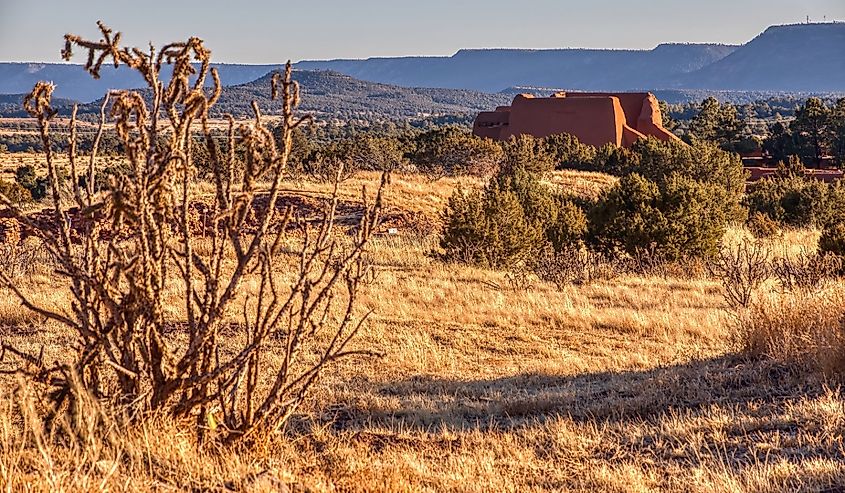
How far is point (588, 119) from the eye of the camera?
4812cm

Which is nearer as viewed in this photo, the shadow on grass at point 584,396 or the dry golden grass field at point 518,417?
the dry golden grass field at point 518,417

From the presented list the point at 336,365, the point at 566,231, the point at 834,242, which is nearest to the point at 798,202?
the point at 834,242

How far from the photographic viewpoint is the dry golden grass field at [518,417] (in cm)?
343

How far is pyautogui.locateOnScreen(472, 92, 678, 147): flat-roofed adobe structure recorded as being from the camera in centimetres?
4747

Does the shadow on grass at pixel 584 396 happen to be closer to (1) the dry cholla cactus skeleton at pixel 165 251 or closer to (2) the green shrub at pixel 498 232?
(1) the dry cholla cactus skeleton at pixel 165 251

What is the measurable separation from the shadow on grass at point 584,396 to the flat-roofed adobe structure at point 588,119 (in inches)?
1627

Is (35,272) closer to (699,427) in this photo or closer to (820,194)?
(699,427)

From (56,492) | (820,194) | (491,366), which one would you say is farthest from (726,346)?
(820,194)

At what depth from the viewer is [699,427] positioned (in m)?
4.32

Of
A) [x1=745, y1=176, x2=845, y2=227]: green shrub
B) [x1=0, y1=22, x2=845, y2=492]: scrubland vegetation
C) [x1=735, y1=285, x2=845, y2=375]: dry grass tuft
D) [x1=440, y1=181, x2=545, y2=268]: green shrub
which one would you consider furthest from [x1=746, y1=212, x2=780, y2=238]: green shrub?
[x1=735, y1=285, x2=845, y2=375]: dry grass tuft

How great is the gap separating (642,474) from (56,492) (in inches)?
91.8

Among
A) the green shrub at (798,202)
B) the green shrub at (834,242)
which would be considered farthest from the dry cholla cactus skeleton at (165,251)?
the green shrub at (798,202)

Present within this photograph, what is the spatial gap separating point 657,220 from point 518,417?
9.95 meters

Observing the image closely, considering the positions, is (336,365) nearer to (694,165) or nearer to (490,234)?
(490,234)
